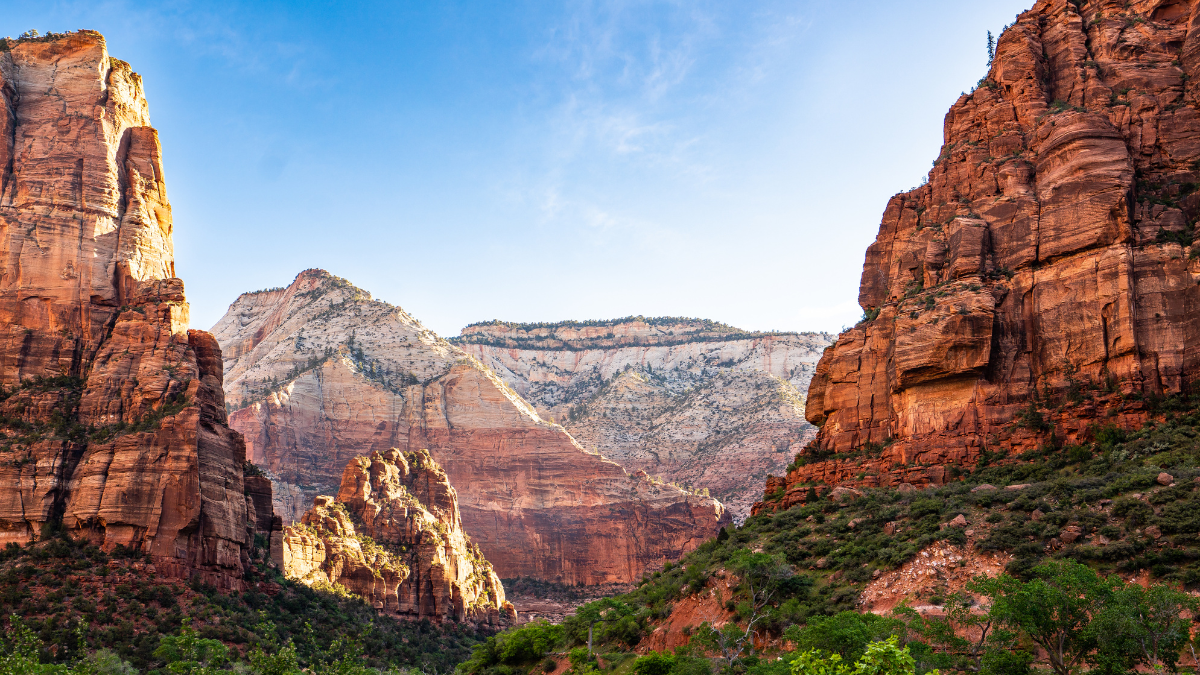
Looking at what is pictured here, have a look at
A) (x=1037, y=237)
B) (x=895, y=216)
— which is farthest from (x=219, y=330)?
(x=1037, y=237)

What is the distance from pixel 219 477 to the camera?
5859cm

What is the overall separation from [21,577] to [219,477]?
1258cm

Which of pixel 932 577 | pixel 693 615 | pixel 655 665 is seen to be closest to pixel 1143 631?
pixel 932 577

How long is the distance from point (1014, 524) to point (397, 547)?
204 feet

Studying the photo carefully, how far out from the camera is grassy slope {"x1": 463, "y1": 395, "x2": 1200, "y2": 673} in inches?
1243

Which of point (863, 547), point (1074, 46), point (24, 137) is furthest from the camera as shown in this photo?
point (24, 137)

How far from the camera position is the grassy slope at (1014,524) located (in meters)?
31.6

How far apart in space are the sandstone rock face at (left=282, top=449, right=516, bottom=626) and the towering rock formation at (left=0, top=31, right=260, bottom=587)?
15.5 meters

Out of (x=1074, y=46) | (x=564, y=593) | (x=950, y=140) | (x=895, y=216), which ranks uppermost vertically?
(x=1074, y=46)

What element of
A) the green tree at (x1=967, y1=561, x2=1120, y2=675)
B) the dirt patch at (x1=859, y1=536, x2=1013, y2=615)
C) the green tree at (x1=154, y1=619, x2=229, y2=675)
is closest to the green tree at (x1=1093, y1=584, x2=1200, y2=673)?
the green tree at (x1=967, y1=561, x2=1120, y2=675)

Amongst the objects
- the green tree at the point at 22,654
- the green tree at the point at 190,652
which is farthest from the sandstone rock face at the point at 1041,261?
the green tree at the point at 22,654

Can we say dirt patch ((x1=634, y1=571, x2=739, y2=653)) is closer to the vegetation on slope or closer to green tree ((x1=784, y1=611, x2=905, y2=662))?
green tree ((x1=784, y1=611, x2=905, y2=662))

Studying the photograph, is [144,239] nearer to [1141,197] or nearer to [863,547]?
[863,547]

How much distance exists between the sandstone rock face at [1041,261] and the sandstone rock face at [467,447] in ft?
232
